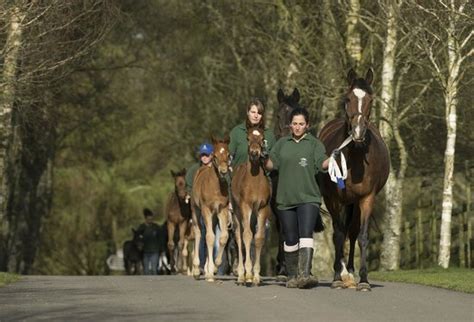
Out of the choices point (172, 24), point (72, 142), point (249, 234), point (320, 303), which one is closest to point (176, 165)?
point (72, 142)

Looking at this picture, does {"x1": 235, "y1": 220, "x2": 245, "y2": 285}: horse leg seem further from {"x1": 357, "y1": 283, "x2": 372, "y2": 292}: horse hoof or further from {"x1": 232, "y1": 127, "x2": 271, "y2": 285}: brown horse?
{"x1": 357, "y1": 283, "x2": 372, "y2": 292}: horse hoof

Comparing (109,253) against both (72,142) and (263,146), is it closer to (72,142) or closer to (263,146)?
(72,142)

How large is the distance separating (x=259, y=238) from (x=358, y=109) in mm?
2216

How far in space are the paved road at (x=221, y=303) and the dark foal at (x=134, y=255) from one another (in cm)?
1889

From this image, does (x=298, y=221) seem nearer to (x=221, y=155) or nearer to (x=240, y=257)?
(x=240, y=257)

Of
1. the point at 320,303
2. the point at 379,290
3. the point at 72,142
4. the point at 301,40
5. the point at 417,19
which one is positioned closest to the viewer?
the point at 320,303

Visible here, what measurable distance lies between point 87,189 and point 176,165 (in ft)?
23.0

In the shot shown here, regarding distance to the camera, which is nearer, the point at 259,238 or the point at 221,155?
the point at 259,238

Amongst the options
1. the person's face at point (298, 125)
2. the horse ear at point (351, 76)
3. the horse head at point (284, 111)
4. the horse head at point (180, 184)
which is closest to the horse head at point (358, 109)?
the horse ear at point (351, 76)

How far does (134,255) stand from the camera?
42656 millimetres

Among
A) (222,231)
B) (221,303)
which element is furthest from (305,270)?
(221,303)

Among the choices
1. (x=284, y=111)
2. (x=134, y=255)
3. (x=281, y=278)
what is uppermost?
(x=284, y=111)

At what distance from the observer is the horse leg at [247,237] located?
21.6 meters

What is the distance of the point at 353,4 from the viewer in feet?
113
